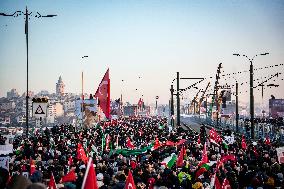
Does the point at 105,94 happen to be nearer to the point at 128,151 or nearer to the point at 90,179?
the point at 128,151

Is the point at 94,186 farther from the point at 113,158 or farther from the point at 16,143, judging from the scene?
the point at 16,143

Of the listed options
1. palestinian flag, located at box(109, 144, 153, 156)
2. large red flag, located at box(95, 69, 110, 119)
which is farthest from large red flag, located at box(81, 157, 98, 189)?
large red flag, located at box(95, 69, 110, 119)

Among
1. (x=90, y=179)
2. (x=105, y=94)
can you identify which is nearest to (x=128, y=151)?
(x=105, y=94)

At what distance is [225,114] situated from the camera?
144 feet

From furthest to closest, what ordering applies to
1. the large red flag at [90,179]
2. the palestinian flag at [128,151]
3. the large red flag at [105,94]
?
the large red flag at [105,94]
the palestinian flag at [128,151]
the large red flag at [90,179]

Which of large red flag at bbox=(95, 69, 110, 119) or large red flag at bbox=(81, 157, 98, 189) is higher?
large red flag at bbox=(95, 69, 110, 119)

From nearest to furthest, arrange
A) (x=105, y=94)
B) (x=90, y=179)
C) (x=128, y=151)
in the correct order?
(x=90, y=179), (x=128, y=151), (x=105, y=94)

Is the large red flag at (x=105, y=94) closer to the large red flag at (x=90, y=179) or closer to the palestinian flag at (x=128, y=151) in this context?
the palestinian flag at (x=128, y=151)

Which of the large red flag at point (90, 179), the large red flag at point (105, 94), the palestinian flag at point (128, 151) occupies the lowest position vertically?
the palestinian flag at point (128, 151)

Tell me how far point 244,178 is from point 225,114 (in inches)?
1260

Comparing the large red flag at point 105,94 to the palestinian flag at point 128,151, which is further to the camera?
the large red flag at point 105,94

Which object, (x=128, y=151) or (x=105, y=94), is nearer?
(x=128, y=151)

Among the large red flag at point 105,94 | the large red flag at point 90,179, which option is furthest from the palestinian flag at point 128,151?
the large red flag at point 90,179

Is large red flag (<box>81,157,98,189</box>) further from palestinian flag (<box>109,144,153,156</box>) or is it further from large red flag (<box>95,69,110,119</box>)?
large red flag (<box>95,69,110,119</box>)
